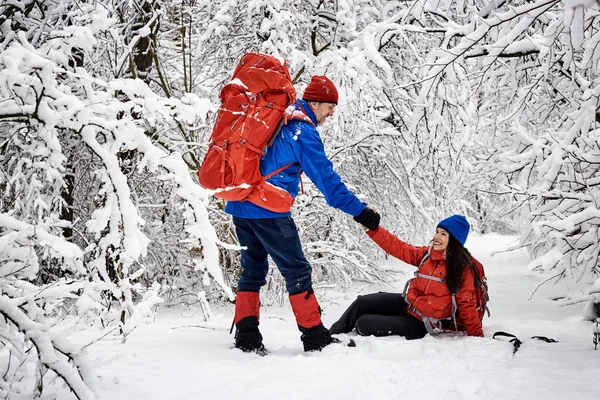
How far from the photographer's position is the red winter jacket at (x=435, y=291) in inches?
143

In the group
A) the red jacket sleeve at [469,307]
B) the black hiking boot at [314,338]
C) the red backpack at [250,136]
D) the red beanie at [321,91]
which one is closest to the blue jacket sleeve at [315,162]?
the red backpack at [250,136]

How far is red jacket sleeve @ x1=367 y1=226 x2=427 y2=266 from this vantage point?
3.83m

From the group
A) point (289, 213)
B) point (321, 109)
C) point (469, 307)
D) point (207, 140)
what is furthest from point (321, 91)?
point (207, 140)

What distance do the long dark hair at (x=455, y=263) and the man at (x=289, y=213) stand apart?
2.91 ft

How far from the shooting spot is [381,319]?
383 cm

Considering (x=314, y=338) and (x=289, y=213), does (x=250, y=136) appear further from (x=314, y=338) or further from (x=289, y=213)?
(x=314, y=338)

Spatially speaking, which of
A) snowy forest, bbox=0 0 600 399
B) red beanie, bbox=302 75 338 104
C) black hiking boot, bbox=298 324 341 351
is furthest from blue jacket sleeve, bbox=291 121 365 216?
black hiking boot, bbox=298 324 341 351

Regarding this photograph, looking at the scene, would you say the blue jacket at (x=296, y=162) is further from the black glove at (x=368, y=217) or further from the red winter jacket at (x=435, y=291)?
the red winter jacket at (x=435, y=291)

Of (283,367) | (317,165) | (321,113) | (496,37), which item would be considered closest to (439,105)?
(496,37)

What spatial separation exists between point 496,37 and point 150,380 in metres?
2.93

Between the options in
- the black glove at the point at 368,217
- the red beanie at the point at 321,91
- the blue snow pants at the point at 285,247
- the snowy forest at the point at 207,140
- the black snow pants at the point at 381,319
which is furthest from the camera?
the black snow pants at the point at 381,319

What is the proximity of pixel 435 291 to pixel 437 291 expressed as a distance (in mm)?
15

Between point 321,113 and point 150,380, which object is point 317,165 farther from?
point 150,380

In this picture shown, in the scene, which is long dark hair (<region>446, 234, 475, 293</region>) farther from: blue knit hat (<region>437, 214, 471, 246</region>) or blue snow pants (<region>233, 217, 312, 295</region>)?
blue snow pants (<region>233, 217, 312, 295</region>)
